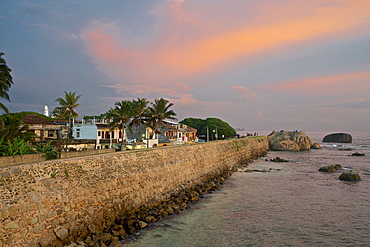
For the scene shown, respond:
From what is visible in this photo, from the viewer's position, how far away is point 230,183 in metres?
29.3

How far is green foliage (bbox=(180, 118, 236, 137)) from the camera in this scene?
94125 mm

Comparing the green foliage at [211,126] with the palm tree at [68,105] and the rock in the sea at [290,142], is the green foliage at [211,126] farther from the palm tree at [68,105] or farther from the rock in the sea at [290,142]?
the palm tree at [68,105]

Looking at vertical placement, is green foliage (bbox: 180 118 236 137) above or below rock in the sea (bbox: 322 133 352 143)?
above

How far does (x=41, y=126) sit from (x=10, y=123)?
57.2 ft

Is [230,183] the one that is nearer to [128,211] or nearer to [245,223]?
[245,223]

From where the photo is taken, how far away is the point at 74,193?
44.7 feet

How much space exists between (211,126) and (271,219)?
7906 centimetres

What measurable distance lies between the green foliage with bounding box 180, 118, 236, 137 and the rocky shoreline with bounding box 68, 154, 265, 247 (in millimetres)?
67673

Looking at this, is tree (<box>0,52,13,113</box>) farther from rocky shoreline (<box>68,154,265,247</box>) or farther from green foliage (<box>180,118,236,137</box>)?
green foliage (<box>180,118,236,137</box>)

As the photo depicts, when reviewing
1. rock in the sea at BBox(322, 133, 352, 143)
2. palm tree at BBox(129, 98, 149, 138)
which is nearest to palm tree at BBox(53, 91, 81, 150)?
palm tree at BBox(129, 98, 149, 138)

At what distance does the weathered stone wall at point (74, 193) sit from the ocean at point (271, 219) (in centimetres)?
292

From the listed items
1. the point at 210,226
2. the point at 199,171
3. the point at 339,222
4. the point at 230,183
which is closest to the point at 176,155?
the point at 199,171

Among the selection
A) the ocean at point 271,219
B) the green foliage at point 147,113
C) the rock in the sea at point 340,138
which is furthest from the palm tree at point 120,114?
the rock in the sea at point 340,138

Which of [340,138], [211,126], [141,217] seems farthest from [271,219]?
[340,138]
